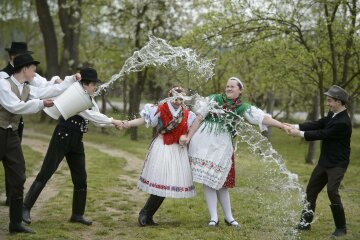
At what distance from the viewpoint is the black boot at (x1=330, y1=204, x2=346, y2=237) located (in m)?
6.90

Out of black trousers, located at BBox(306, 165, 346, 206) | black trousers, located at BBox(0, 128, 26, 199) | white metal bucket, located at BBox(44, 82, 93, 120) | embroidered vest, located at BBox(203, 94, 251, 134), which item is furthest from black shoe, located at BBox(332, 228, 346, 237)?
black trousers, located at BBox(0, 128, 26, 199)

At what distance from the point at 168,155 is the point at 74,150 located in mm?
1174

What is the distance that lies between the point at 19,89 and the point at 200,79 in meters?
2.45

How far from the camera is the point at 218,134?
6910mm

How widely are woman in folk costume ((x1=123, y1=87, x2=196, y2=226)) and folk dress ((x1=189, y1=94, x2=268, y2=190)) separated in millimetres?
154

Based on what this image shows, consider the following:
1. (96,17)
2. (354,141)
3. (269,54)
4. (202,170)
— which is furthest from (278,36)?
(354,141)

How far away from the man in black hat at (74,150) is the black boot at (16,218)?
487 millimetres

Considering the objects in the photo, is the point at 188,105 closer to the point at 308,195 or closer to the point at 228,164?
the point at 228,164

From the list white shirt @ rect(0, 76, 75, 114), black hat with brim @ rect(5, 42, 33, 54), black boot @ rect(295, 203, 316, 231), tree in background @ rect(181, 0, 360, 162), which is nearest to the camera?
white shirt @ rect(0, 76, 75, 114)

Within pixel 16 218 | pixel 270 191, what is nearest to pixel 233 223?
pixel 16 218

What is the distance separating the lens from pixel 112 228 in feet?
22.4

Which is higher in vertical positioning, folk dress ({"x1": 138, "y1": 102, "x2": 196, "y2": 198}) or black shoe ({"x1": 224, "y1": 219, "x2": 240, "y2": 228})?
folk dress ({"x1": 138, "y1": 102, "x2": 196, "y2": 198})

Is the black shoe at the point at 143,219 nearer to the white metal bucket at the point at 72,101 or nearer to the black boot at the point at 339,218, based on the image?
the white metal bucket at the point at 72,101

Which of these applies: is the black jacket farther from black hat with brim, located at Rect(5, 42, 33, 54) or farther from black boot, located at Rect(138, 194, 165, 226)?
black hat with brim, located at Rect(5, 42, 33, 54)
